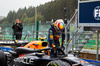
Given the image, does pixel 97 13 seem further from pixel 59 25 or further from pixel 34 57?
pixel 34 57

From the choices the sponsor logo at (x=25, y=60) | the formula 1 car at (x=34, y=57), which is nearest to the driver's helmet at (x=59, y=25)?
the formula 1 car at (x=34, y=57)

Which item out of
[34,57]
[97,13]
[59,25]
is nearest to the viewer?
[34,57]

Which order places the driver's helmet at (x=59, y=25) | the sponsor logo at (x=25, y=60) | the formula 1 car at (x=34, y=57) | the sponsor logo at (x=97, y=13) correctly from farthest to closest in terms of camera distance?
the sponsor logo at (x=97, y=13) < the driver's helmet at (x=59, y=25) < the sponsor logo at (x=25, y=60) < the formula 1 car at (x=34, y=57)

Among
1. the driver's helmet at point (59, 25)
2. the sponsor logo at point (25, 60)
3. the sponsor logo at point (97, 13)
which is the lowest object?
the sponsor logo at point (25, 60)

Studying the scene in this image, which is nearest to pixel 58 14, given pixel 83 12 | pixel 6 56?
pixel 83 12

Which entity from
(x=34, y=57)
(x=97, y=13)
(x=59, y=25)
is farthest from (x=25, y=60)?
(x=97, y=13)

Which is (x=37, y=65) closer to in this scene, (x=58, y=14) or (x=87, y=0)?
(x=87, y=0)

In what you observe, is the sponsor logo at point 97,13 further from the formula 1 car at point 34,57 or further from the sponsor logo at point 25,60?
the sponsor logo at point 25,60

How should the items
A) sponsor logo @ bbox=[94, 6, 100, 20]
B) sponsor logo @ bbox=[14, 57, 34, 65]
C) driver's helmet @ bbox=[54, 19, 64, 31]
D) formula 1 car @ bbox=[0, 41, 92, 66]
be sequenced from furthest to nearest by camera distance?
sponsor logo @ bbox=[94, 6, 100, 20]
driver's helmet @ bbox=[54, 19, 64, 31]
sponsor logo @ bbox=[14, 57, 34, 65]
formula 1 car @ bbox=[0, 41, 92, 66]

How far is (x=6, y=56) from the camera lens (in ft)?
21.4

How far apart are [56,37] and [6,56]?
2.10m

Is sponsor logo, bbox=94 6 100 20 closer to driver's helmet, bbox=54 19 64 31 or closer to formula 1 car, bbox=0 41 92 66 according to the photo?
driver's helmet, bbox=54 19 64 31

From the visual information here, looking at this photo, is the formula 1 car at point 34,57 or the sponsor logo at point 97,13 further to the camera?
the sponsor logo at point 97,13

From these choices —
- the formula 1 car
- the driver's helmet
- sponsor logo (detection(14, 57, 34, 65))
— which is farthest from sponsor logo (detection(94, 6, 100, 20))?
sponsor logo (detection(14, 57, 34, 65))
